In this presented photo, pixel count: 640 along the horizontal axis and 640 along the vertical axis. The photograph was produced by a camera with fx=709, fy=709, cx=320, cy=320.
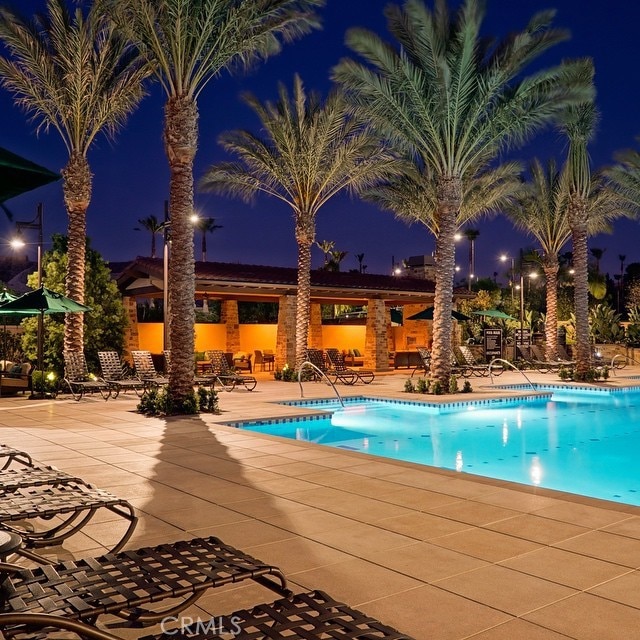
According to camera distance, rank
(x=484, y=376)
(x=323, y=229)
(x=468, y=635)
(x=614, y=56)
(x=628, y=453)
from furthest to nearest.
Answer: (x=323, y=229)
(x=614, y=56)
(x=484, y=376)
(x=628, y=453)
(x=468, y=635)

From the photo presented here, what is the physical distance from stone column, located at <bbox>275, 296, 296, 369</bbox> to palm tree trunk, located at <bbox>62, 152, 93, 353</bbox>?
27.5 feet

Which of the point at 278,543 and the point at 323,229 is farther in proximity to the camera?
Result: the point at 323,229

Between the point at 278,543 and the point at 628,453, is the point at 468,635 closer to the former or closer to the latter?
the point at 278,543

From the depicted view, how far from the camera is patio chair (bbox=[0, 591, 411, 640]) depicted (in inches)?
95.7

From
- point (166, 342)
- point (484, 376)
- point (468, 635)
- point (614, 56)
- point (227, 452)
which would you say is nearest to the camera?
point (468, 635)

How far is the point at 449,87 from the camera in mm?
16703

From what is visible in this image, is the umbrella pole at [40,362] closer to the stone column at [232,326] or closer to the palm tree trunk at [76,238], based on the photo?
the palm tree trunk at [76,238]

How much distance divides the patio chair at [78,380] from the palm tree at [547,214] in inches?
735

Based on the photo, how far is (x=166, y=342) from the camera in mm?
21281

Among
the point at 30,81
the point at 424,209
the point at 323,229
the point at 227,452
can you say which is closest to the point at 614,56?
the point at 323,229

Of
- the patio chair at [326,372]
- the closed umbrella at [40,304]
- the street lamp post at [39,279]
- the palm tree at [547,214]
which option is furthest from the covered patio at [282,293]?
the closed umbrella at [40,304]

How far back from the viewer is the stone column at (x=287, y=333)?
2516 cm

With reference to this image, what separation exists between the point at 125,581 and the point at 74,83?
16862 millimetres

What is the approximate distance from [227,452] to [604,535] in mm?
4985
